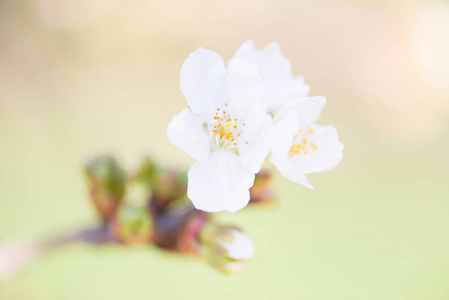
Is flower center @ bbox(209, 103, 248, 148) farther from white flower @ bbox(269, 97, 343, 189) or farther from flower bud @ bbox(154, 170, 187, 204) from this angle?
flower bud @ bbox(154, 170, 187, 204)

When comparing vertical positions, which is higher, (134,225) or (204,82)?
(204,82)

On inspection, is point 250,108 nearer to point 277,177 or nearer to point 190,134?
point 190,134

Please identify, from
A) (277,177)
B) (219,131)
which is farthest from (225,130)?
(277,177)

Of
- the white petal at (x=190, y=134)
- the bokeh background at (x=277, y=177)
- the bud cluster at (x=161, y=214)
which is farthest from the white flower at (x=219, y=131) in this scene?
the bokeh background at (x=277, y=177)

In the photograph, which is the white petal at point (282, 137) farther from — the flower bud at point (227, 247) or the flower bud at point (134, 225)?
the flower bud at point (134, 225)

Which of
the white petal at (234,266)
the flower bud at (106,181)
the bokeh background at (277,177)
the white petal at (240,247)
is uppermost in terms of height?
the bokeh background at (277,177)

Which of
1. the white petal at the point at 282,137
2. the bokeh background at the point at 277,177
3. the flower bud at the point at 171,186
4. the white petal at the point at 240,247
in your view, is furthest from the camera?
the bokeh background at the point at 277,177

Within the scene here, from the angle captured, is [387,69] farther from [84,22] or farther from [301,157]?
[301,157]
